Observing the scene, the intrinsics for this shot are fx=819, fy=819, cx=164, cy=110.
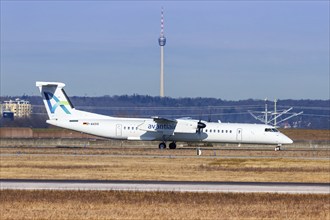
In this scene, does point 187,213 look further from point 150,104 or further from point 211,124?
point 150,104

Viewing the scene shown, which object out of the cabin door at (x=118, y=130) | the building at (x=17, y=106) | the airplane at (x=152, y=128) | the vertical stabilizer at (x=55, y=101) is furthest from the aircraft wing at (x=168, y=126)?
the building at (x=17, y=106)

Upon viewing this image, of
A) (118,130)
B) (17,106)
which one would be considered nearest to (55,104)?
A: (118,130)

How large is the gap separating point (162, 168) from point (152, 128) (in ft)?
97.7

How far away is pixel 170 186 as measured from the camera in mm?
34656

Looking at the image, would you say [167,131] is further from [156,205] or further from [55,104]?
[156,205]

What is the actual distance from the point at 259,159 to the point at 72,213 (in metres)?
32.7

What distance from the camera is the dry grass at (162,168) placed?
41.2 metres

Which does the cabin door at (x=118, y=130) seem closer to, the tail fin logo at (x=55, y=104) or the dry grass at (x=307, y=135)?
the tail fin logo at (x=55, y=104)

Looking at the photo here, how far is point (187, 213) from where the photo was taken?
2561cm

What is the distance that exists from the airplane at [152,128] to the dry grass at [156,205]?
4498 centimetres

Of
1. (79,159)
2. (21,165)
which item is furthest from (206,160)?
(21,165)

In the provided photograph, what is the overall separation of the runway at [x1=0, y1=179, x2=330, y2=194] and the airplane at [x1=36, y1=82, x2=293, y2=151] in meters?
38.9

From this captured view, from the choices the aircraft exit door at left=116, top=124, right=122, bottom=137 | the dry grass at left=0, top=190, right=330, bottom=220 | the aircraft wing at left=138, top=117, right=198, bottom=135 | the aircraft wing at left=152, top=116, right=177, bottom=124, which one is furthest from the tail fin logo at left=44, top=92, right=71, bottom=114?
the dry grass at left=0, top=190, right=330, bottom=220

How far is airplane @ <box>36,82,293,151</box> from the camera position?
76.4 meters
